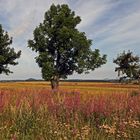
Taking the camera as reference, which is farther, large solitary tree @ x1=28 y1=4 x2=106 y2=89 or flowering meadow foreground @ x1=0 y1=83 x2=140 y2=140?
large solitary tree @ x1=28 y1=4 x2=106 y2=89

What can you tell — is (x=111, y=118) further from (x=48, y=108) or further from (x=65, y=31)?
(x=65, y=31)

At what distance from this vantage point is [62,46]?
4728 centimetres

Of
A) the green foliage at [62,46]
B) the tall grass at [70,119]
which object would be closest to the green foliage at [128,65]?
the green foliage at [62,46]

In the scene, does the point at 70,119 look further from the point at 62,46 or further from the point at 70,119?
the point at 62,46

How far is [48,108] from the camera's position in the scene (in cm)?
883

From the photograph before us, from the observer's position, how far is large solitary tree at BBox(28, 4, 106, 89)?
46219 mm

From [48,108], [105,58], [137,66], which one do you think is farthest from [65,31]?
[48,108]

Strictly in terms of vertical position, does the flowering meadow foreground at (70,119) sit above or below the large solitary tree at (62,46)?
below

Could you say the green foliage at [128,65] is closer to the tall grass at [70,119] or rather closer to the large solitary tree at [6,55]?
the large solitary tree at [6,55]

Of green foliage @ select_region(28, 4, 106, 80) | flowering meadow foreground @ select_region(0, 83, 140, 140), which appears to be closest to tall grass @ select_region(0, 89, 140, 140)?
flowering meadow foreground @ select_region(0, 83, 140, 140)

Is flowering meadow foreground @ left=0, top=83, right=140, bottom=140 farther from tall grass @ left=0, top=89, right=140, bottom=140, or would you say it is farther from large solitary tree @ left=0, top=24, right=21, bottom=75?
large solitary tree @ left=0, top=24, right=21, bottom=75

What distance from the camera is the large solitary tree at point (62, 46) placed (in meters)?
46.2

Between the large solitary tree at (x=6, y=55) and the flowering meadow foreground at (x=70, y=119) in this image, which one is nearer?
the flowering meadow foreground at (x=70, y=119)

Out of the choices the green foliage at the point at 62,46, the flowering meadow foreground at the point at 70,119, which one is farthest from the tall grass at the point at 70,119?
the green foliage at the point at 62,46
